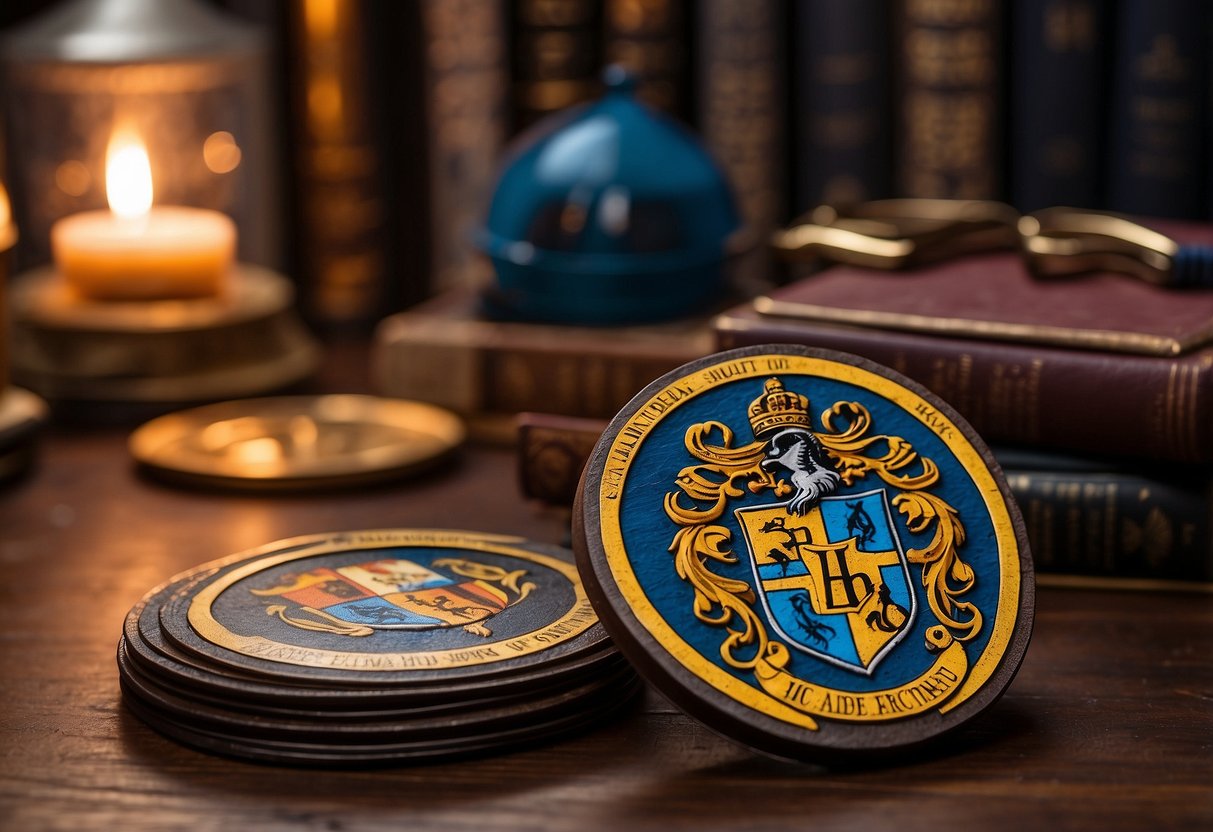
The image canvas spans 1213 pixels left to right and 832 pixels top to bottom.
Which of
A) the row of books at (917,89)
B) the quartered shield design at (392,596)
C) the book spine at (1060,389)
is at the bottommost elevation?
the quartered shield design at (392,596)

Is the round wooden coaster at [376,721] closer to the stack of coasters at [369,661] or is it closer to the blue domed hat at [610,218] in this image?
the stack of coasters at [369,661]

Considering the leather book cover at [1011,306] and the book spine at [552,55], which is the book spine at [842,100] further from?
the leather book cover at [1011,306]

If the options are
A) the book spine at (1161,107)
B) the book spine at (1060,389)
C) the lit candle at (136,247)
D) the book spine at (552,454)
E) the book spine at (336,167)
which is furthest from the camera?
the book spine at (336,167)

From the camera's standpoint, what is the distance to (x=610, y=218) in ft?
4.78

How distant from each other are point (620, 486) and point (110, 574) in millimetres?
470

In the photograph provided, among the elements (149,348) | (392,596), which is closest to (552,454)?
(392,596)

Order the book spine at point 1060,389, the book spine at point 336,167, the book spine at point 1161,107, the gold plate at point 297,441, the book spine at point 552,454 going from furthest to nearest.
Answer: the book spine at point 336,167 → the book spine at point 1161,107 → the gold plate at point 297,441 → the book spine at point 552,454 → the book spine at point 1060,389

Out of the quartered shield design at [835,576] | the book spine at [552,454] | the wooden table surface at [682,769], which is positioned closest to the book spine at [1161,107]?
the wooden table surface at [682,769]

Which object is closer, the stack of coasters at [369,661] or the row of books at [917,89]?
the stack of coasters at [369,661]

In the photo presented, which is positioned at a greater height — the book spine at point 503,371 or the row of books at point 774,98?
the row of books at point 774,98

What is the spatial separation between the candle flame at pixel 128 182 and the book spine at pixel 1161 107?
3.16ft

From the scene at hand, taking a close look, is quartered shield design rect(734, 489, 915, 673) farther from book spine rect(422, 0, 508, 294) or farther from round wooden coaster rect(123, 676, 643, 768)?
book spine rect(422, 0, 508, 294)

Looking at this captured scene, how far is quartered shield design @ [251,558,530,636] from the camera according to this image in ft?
3.05

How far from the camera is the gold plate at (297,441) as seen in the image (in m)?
1.37
